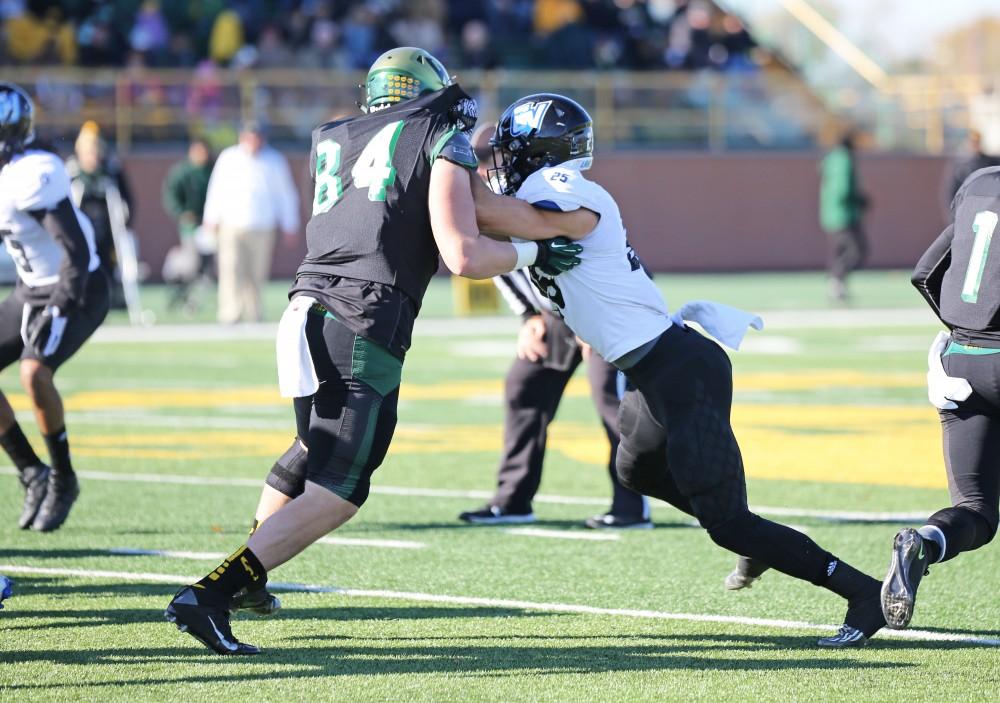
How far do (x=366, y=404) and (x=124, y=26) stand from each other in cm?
2262

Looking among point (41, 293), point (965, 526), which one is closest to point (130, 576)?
point (41, 293)

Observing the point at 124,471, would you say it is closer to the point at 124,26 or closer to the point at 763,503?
the point at 763,503

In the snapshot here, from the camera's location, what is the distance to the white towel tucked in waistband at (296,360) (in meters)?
4.68

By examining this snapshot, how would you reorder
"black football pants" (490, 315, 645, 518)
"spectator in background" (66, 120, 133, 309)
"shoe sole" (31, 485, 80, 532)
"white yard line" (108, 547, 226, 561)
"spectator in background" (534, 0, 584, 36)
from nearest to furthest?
"white yard line" (108, 547, 226, 561), "shoe sole" (31, 485, 80, 532), "black football pants" (490, 315, 645, 518), "spectator in background" (66, 120, 133, 309), "spectator in background" (534, 0, 584, 36)

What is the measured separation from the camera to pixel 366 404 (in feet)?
15.5

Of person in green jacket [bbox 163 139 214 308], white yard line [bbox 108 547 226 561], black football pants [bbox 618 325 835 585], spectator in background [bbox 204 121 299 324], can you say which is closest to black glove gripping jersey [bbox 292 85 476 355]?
black football pants [bbox 618 325 835 585]

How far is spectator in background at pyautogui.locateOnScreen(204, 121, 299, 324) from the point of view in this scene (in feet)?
55.3

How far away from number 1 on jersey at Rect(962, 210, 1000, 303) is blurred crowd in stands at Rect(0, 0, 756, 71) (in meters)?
21.5

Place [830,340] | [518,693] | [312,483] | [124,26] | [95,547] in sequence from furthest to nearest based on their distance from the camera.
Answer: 1. [124,26]
2. [830,340]
3. [95,547]
4. [312,483]
5. [518,693]

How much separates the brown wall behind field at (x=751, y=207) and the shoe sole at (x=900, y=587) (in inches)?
915

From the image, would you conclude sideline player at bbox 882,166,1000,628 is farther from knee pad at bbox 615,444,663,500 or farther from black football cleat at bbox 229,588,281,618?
black football cleat at bbox 229,588,281,618

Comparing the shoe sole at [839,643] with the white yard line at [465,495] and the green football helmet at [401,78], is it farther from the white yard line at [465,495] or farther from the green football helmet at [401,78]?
the white yard line at [465,495]

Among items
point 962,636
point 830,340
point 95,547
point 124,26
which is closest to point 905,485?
point 962,636

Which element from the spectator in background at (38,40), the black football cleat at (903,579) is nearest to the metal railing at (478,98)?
the spectator in background at (38,40)
